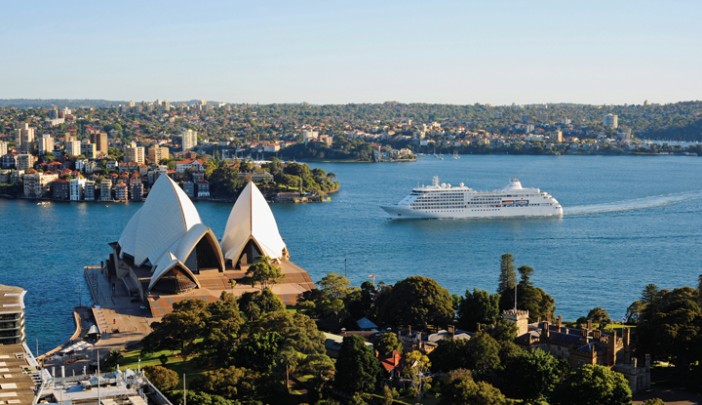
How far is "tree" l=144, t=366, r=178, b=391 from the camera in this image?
43.4 ft

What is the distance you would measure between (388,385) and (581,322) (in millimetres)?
4544

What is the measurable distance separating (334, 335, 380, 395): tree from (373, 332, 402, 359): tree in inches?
41.2

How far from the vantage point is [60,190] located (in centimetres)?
4397

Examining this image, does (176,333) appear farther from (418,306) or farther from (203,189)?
(203,189)

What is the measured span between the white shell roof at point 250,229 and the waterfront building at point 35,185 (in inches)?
924

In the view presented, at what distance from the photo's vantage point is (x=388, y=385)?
46.5 feet

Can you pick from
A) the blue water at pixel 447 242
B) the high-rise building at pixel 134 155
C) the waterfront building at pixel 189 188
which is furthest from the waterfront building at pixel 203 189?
the high-rise building at pixel 134 155

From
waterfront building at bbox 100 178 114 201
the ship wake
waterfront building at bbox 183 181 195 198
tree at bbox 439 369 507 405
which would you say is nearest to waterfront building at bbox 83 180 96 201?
waterfront building at bbox 100 178 114 201

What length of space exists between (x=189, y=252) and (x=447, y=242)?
33.7 feet

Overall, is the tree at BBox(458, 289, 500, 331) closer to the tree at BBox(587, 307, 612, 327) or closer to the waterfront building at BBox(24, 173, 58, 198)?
the tree at BBox(587, 307, 612, 327)

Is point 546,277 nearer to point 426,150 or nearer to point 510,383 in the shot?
point 510,383

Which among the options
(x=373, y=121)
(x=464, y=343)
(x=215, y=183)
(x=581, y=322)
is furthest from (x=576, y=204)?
(x=373, y=121)

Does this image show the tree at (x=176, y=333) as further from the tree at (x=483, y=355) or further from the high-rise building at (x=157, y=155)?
the high-rise building at (x=157, y=155)

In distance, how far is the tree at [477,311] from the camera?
55.7 ft
